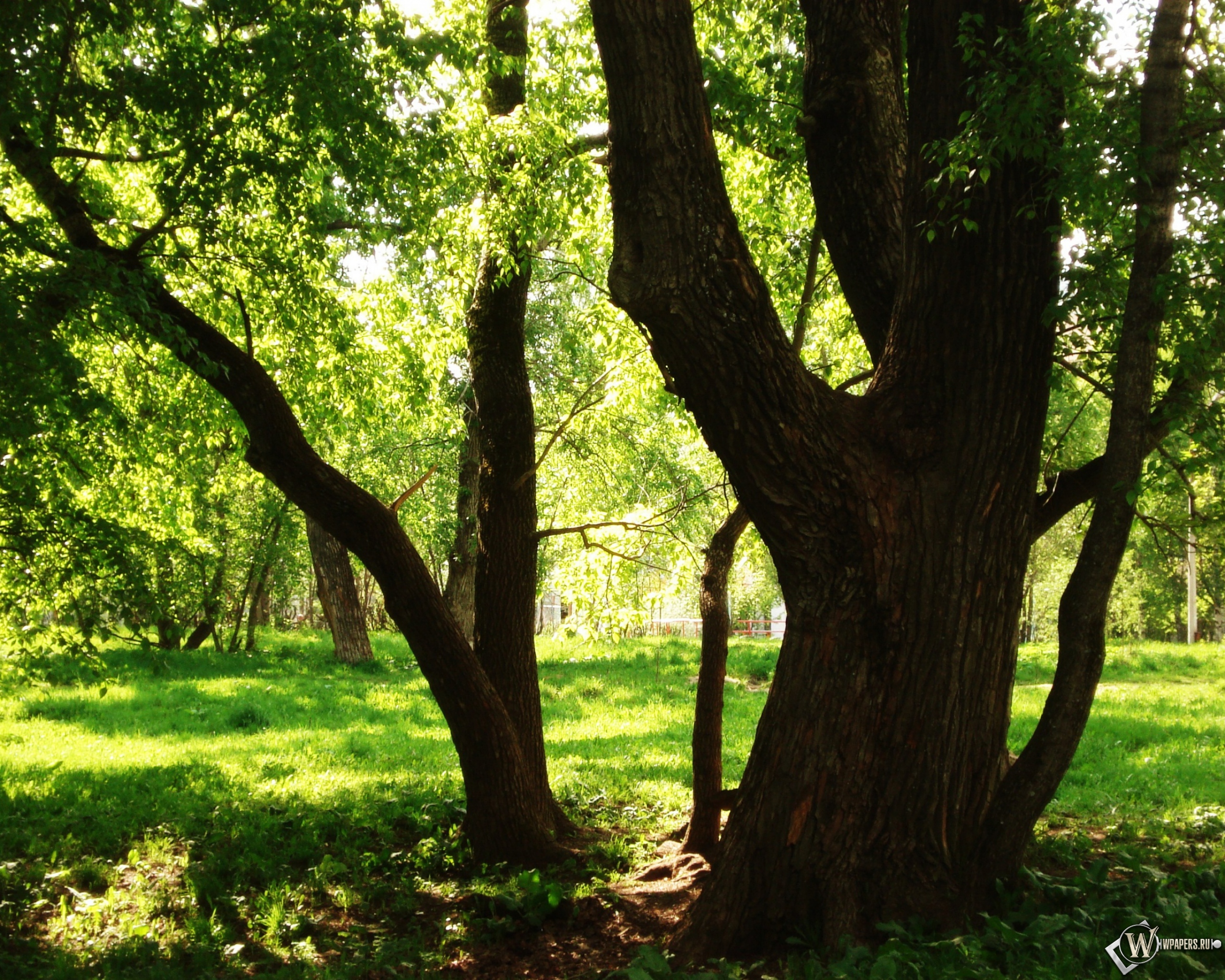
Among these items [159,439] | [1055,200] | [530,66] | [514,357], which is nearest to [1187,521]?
[1055,200]

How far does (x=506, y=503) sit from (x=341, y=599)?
40.1 feet

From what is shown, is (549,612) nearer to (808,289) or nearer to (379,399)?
(379,399)

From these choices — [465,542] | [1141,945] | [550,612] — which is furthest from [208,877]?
[550,612]

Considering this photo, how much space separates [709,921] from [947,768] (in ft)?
4.53

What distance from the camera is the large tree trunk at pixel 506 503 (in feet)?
23.7

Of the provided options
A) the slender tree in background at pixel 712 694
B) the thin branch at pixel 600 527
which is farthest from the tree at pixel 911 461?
the thin branch at pixel 600 527

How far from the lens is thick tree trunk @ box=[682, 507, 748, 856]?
6559mm

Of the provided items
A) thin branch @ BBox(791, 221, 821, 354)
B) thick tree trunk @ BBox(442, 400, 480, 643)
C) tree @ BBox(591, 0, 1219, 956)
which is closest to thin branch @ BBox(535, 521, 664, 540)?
thin branch @ BBox(791, 221, 821, 354)

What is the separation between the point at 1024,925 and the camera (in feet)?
13.5

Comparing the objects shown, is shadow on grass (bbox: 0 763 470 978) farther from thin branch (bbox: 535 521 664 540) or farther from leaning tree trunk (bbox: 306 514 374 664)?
leaning tree trunk (bbox: 306 514 374 664)

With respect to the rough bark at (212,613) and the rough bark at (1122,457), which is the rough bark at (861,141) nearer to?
the rough bark at (1122,457)

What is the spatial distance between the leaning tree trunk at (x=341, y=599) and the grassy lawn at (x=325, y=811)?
10.9 feet

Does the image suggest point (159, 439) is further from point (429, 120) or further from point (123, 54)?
point (429, 120)

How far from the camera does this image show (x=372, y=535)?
6383 millimetres
